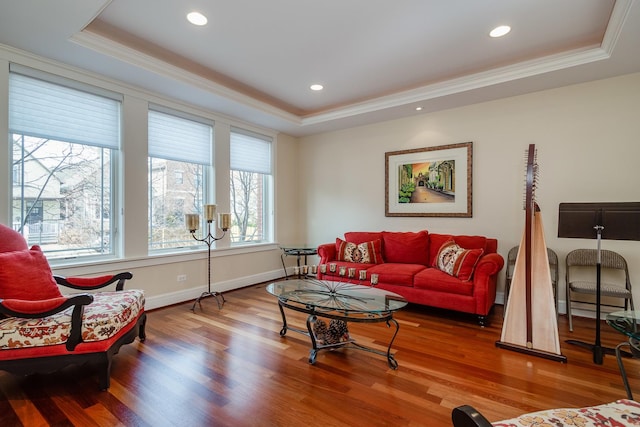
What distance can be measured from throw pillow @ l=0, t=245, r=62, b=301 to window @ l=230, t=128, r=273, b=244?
267cm

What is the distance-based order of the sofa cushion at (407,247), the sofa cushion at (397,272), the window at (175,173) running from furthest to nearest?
1. the sofa cushion at (407,247)
2. the window at (175,173)
3. the sofa cushion at (397,272)

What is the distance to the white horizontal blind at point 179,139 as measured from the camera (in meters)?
3.96

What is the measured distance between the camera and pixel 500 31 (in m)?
2.82

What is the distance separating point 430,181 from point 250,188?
115 inches

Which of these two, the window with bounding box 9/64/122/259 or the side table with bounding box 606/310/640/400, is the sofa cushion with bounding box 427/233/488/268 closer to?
the side table with bounding box 606/310/640/400

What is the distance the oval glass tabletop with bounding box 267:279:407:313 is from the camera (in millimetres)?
2421

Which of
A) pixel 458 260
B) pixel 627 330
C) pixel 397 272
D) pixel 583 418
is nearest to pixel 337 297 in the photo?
pixel 397 272

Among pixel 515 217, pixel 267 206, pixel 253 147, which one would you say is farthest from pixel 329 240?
pixel 515 217

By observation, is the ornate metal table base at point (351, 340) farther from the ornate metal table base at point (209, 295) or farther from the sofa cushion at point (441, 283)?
the ornate metal table base at point (209, 295)

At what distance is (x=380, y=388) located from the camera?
2127mm

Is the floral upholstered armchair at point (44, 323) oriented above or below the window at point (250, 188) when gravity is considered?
below

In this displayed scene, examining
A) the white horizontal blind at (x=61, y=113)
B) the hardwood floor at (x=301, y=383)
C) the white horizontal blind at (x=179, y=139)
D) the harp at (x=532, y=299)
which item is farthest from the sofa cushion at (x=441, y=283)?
the white horizontal blind at (x=61, y=113)

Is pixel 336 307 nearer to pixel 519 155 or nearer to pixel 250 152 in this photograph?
pixel 519 155

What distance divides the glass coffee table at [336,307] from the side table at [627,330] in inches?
50.6
